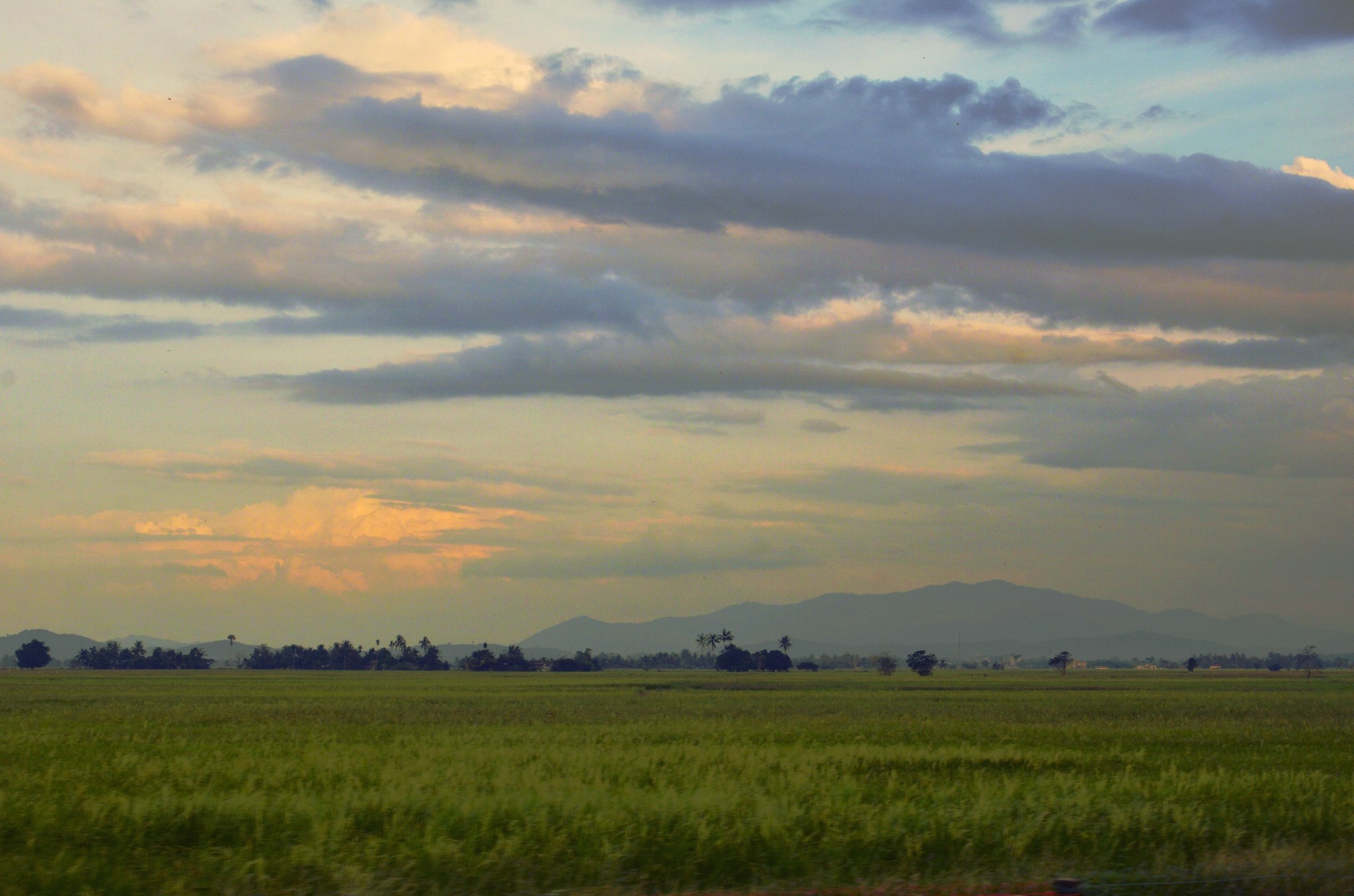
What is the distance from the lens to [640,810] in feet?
57.7

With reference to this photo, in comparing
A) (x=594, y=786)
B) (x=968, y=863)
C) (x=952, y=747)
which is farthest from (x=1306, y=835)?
(x=952, y=747)

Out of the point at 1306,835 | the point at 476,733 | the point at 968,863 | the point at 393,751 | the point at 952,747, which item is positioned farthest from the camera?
the point at 476,733

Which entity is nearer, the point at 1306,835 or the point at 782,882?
the point at 782,882

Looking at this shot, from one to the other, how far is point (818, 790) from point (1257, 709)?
200 ft

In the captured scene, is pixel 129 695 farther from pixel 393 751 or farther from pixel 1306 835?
pixel 1306 835

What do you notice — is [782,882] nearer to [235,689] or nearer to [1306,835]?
[1306,835]

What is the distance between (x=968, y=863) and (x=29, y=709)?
6206 cm

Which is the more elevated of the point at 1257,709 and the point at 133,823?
the point at 133,823

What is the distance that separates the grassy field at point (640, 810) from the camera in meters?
14.5

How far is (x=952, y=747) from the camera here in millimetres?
35188

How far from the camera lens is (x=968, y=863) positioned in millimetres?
15875

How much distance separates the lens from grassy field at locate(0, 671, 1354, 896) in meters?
14.5

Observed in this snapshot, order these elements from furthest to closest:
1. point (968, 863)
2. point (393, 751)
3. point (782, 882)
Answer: point (393, 751) < point (968, 863) < point (782, 882)

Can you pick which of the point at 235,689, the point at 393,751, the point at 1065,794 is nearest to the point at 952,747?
the point at 1065,794
